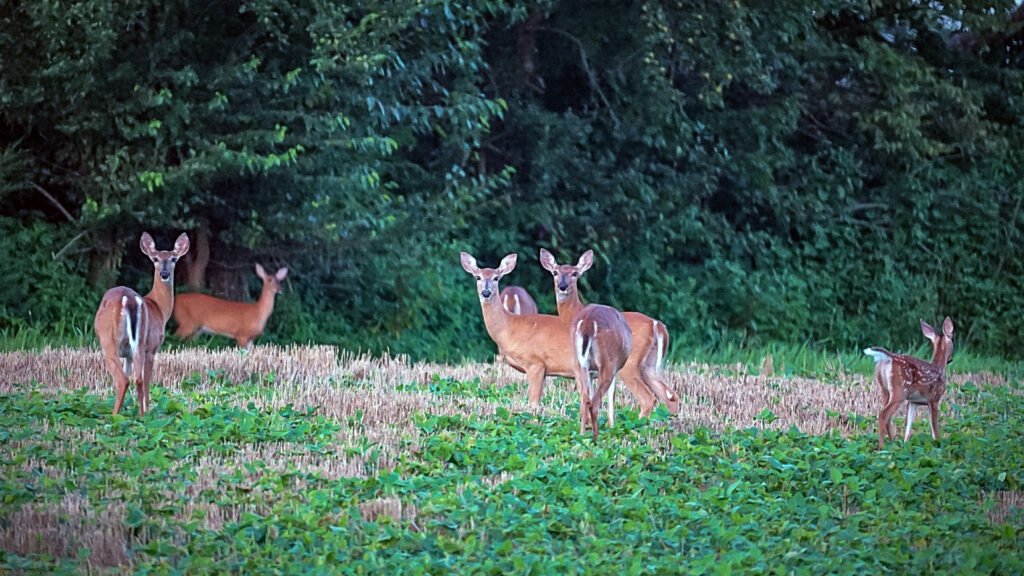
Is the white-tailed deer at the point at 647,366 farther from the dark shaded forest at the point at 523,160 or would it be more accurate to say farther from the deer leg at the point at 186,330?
the deer leg at the point at 186,330

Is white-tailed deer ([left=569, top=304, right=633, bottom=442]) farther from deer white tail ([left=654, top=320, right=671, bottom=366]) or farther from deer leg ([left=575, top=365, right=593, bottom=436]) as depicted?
deer white tail ([left=654, top=320, right=671, bottom=366])

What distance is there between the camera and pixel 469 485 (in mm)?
7105

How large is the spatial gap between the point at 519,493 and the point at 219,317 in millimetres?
8568

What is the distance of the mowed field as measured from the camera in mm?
5891

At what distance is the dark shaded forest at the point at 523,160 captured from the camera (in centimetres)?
1382

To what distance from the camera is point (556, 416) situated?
372 inches

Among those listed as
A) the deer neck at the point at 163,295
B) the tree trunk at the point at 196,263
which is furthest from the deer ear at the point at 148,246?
the tree trunk at the point at 196,263

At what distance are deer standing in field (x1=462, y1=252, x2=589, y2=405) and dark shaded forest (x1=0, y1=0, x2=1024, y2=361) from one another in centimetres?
347

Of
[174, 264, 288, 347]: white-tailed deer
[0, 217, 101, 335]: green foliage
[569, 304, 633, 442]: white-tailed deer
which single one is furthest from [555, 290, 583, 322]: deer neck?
[0, 217, 101, 335]: green foliage

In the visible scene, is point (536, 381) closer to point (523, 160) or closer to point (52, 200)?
point (52, 200)

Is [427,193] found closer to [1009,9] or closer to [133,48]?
[133,48]

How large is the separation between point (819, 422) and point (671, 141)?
936cm

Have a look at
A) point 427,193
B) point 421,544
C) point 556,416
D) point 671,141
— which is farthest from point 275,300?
point 421,544

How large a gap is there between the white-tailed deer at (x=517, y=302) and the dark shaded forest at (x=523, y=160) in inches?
77.0
